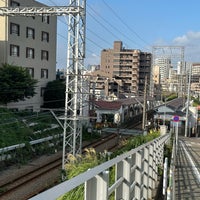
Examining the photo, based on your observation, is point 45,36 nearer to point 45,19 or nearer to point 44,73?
point 45,19

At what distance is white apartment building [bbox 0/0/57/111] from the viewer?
31859 millimetres

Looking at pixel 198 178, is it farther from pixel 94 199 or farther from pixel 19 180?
pixel 19 180

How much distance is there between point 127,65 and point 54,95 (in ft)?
183

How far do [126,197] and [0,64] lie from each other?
30461 mm

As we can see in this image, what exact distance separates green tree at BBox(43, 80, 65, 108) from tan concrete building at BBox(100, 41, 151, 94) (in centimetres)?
5115

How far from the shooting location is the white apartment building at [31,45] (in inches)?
1254

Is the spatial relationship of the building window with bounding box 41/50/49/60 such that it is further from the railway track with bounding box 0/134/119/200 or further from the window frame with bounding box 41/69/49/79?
the railway track with bounding box 0/134/119/200

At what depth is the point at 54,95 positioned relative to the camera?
126 feet

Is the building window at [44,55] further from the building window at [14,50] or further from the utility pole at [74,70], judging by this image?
the utility pole at [74,70]

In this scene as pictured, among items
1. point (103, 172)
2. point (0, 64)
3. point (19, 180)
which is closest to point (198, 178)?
point (103, 172)

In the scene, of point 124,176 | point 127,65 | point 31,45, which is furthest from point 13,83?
point 127,65

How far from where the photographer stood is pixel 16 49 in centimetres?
3334

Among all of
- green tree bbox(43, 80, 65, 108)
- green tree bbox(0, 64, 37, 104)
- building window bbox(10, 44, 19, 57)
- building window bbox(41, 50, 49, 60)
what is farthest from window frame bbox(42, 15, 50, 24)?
green tree bbox(0, 64, 37, 104)

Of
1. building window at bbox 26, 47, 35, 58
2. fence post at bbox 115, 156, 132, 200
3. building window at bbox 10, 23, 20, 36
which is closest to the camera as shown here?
fence post at bbox 115, 156, 132, 200
